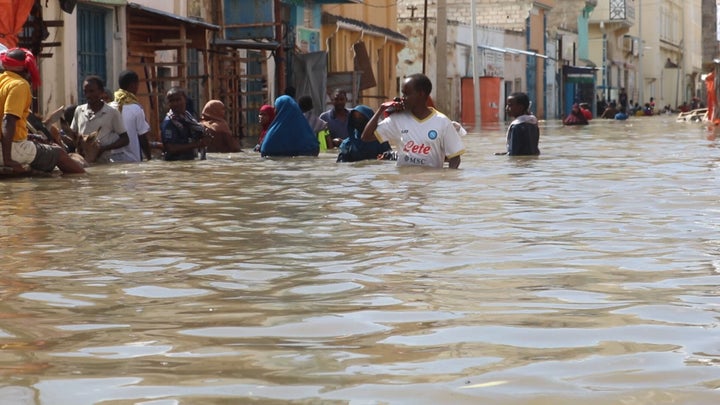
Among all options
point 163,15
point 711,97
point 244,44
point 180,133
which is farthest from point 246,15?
point 711,97

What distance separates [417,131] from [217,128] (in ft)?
20.5

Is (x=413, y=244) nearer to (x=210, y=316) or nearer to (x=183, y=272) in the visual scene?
(x=183, y=272)

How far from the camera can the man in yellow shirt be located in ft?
36.4

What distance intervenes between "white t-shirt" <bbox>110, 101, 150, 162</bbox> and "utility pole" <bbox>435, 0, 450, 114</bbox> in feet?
81.0

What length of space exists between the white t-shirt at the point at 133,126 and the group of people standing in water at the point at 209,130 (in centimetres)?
1

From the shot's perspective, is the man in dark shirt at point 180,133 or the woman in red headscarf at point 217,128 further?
the woman in red headscarf at point 217,128

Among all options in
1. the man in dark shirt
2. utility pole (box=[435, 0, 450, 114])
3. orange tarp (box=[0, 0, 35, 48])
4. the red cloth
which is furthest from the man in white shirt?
utility pole (box=[435, 0, 450, 114])

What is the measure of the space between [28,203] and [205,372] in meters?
6.05

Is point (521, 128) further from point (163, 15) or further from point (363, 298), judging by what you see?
point (363, 298)

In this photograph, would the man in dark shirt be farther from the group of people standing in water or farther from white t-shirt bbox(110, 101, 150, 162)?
white t-shirt bbox(110, 101, 150, 162)

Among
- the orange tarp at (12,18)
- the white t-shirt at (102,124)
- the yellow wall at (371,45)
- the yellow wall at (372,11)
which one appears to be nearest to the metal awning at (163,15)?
the orange tarp at (12,18)

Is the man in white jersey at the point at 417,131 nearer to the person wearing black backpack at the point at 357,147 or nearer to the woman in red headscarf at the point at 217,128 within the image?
the person wearing black backpack at the point at 357,147

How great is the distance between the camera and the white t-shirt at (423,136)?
11430 mm

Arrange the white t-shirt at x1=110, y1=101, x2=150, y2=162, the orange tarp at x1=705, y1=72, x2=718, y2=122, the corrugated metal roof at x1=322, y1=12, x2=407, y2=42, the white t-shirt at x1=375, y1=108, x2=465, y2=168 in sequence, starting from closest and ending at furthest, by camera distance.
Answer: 1. the white t-shirt at x1=375, y1=108, x2=465, y2=168
2. the white t-shirt at x1=110, y1=101, x2=150, y2=162
3. the corrugated metal roof at x1=322, y1=12, x2=407, y2=42
4. the orange tarp at x1=705, y1=72, x2=718, y2=122
